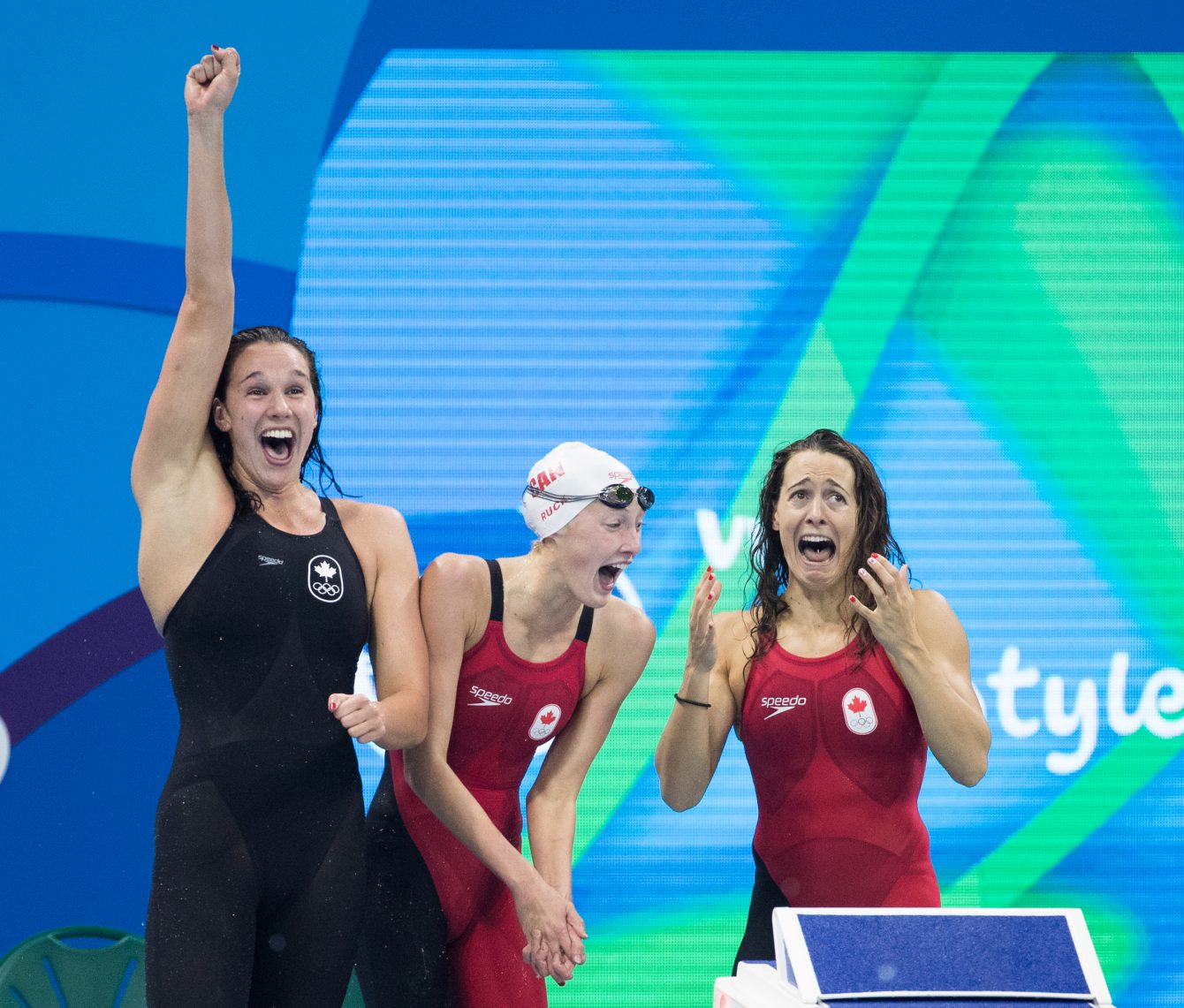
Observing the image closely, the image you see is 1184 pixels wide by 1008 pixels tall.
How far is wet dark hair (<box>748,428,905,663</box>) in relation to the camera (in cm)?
349

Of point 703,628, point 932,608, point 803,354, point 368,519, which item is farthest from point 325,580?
point 803,354

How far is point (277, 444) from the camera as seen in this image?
2.94 m

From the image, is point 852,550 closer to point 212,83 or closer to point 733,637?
point 733,637

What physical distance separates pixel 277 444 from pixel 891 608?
1.44 m

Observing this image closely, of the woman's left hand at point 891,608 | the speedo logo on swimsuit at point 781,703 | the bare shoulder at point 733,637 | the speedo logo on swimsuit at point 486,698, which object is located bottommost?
the speedo logo on swimsuit at point 781,703

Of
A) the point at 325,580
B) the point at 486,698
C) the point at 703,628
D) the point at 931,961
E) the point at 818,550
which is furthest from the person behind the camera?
the point at 818,550

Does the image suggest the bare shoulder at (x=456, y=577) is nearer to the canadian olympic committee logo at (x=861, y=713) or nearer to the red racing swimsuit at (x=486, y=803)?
the red racing swimsuit at (x=486, y=803)

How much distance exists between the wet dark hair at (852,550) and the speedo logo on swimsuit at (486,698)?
638mm

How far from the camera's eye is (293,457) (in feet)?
9.72

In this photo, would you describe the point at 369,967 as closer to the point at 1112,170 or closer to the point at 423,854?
the point at 423,854

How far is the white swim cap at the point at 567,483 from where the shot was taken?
3.38m

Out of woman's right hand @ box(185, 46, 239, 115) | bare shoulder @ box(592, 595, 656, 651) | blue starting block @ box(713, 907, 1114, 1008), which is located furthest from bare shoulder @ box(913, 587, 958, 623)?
woman's right hand @ box(185, 46, 239, 115)

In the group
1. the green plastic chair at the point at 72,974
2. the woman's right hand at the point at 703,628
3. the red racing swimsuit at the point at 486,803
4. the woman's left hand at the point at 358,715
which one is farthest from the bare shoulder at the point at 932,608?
the green plastic chair at the point at 72,974

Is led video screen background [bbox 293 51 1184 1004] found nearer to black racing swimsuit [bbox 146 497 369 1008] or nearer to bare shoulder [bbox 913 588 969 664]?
bare shoulder [bbox 913 588 969 664]
